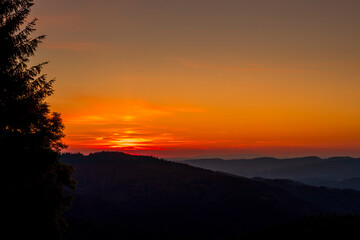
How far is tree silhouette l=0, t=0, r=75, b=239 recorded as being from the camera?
14.8 metres

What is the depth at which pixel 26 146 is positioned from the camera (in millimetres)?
16516

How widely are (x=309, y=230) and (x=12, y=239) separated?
48.0 metres

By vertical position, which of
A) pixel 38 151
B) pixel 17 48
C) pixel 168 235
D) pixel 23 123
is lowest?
pixel 168 235

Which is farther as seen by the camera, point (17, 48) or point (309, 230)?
point (309, 230)

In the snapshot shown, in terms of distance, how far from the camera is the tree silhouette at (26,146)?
1478cm

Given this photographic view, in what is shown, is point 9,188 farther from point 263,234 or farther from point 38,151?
point 263,234

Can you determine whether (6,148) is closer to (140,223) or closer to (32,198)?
(32,198)

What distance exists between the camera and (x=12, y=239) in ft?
46.1

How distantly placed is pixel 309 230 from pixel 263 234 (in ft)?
48.4

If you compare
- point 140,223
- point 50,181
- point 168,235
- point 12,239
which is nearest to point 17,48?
point 50,181

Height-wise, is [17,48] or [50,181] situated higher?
[17,48]

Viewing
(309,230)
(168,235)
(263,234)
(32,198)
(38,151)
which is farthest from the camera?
(168,235)

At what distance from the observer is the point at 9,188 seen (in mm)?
14688

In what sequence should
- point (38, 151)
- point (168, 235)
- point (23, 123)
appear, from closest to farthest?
point (38, 151)
point (23, 123)
point (168, 235)
